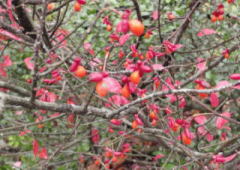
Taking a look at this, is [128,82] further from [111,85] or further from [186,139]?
[186,139]

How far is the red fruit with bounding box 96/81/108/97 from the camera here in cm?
104

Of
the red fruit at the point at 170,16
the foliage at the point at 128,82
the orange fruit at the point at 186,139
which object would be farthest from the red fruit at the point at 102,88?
the red fruit at the point at 170,16

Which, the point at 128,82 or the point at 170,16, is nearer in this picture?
the point at 128,82

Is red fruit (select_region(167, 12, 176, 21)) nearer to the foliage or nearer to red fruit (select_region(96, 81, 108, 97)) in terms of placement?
the foliage

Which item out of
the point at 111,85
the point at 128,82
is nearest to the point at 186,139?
the point at 128,82

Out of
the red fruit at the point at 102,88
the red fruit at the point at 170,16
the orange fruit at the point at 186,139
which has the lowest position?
the orange fruit at the point at 186,139

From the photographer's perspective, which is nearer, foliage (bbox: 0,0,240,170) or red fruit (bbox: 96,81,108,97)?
red fruit (bbox: 96,81,108,97)

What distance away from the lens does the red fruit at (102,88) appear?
3.41ft

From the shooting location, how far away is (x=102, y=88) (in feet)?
3.42

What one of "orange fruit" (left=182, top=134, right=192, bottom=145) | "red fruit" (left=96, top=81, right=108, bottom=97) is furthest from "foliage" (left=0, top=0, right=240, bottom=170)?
"red fruit" (left=96, top=81, right=108, bottom=97)

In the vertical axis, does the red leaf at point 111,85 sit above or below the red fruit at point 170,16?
below

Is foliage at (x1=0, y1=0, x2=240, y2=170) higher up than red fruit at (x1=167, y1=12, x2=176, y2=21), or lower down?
lower down

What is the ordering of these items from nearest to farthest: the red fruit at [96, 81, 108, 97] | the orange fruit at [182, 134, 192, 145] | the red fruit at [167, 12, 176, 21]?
the red fruit at [96, 81, 108, 97] < the orange fruit at [182, 134, 192, 145] < the red fruit at [167, 12, 176, 21]

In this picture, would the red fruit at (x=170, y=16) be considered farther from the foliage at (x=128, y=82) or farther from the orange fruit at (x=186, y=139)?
the orange fruit at (x=186, y=139)
